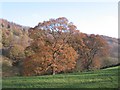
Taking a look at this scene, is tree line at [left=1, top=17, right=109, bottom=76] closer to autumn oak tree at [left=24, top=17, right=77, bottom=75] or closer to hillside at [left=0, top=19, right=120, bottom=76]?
autumn oak tree at [left=24, top=17, right=77, bottom=75]

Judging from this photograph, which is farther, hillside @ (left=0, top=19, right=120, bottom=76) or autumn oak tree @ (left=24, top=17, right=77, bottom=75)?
hillside @ (left=0, top=19, right=120, bottom=76)

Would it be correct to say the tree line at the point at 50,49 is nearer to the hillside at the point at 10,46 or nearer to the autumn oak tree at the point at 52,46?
the autumn oak tree at the point at 52,46

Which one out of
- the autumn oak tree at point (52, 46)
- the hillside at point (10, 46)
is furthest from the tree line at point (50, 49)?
the hillside at point (10, 46)

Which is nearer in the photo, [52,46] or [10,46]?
[52,46]

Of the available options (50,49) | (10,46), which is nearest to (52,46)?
(50,49)

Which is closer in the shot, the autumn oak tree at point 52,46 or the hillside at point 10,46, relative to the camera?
the autumn oak tree at point 52,46

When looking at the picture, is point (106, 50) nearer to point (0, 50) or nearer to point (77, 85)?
point (0, 50)

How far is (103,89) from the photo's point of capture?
14766mm

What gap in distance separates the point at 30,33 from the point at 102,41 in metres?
22.5

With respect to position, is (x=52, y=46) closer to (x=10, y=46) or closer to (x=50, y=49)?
(x=50, y=49)

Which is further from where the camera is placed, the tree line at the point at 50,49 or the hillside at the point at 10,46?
the hillside at the point at 10,46

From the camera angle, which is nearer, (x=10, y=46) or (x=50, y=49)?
(x=50, y=49)

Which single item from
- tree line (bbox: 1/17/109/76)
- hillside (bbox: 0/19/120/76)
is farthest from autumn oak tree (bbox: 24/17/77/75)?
hillside (bbox: 0/19/120/76)

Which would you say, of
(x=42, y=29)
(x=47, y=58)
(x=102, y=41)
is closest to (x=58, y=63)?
(x=47, y=58)
